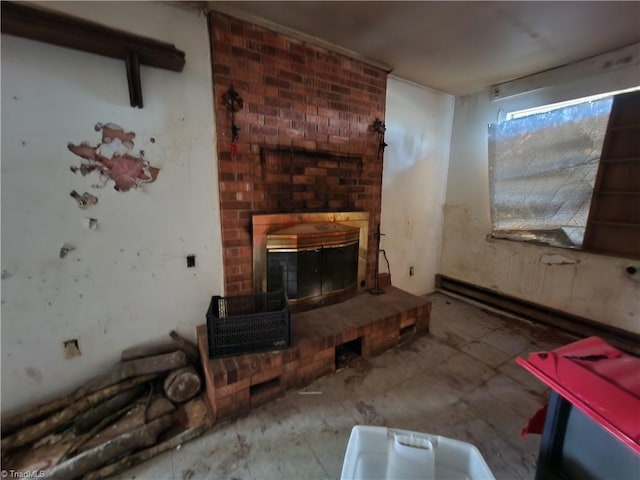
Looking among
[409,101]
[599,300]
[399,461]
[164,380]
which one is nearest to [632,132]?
[599,300]

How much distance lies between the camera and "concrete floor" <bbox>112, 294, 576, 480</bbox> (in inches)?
53.1

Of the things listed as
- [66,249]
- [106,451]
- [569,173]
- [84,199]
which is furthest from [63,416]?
[569,173]

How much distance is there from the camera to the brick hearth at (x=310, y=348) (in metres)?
1.60

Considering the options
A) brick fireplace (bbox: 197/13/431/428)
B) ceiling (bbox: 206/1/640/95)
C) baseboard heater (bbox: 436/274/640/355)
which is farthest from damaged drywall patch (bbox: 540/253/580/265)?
ceiling (bbox: 206/1/640/95)

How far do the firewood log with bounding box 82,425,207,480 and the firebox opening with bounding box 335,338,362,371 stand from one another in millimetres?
1011

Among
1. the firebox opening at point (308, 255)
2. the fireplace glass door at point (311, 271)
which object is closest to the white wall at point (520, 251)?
the firebox opening at point (308, 255)

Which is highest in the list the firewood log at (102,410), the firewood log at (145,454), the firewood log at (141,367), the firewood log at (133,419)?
the firewood log at (141,367)

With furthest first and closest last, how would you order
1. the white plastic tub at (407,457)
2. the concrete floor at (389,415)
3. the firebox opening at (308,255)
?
1. the firebox opening at (308,255)
2. the concrete floor at (389,415)
3. the white plastic tub at (407,457)

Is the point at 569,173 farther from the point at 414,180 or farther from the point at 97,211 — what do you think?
the point at 97,211

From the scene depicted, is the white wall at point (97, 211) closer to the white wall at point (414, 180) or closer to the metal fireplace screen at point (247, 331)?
the metal fireplace screen at point (247, 331)

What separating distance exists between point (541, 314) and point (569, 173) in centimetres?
142

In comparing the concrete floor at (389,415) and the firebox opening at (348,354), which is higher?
the firebox opening at (348,354)

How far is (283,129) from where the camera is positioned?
6.95ft

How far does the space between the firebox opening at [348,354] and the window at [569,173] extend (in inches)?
83.9
